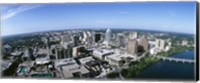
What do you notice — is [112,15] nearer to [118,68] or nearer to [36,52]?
[118,68]

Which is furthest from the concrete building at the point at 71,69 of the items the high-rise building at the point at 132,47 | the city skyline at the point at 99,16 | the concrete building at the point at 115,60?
the high-rise building at the point at 132,47

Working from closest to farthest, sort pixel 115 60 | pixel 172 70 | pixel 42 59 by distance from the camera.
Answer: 1. pixel 172 70
2. pixel 115 60
3. pixel 42 59

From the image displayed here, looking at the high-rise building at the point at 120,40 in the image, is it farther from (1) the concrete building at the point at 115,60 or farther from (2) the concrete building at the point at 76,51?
(2) the concrete building at the point at 76,51

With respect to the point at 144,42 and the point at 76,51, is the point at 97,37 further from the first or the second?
the point at 144,42

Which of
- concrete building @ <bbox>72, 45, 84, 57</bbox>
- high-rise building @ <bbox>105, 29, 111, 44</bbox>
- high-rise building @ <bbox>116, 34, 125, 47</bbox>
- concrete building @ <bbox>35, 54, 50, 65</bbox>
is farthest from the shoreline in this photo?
concrete building @ <bbox>35, 54, 50, 65</bbox>

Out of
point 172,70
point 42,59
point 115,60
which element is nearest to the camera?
point 172,70

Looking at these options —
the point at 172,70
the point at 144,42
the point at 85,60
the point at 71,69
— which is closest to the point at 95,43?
the point at 85,60
